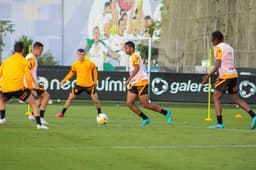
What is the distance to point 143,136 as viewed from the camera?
36.2 feet

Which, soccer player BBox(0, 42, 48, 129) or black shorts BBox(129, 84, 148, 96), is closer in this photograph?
soccer player BBox(0, 42, 48, 129)

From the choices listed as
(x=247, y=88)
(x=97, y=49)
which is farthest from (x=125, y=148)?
(x=97, y=49)

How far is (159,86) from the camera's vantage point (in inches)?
971

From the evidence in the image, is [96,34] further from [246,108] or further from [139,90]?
[246,108]

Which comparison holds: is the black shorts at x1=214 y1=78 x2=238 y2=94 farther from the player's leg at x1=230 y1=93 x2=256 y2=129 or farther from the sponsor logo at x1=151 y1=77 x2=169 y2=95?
the sponsor logo at x1=151 y1=77 x2=169 y2=95

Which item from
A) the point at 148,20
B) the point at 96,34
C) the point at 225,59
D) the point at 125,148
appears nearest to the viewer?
the point at 125,148

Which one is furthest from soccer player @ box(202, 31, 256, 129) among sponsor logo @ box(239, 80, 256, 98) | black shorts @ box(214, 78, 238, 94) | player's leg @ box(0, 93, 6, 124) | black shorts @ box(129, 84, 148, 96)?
sponsor logo @ box(239, 80, 256, 98)

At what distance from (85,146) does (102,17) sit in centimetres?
6724

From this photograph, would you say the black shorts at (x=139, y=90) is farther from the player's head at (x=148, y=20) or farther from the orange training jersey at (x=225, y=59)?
the player's head at (x=148, y=20)

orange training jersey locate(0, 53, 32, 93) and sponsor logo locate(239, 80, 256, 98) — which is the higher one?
orange training jersey locate(0, 53, 32, 93)

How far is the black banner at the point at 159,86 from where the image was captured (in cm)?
2430

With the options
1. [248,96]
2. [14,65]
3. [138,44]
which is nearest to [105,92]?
[248,96]

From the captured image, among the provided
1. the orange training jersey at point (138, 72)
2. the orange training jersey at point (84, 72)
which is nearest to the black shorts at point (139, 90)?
the orange training jersey at point (138, 72)

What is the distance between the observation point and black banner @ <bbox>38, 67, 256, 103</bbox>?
24297 millimetres
